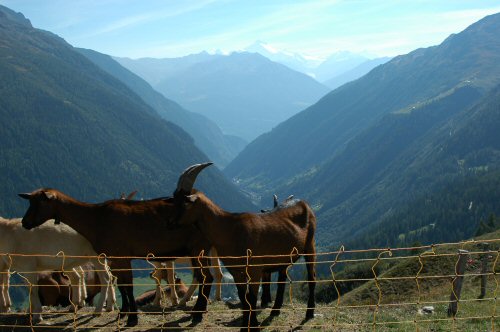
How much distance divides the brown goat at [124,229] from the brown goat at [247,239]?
1.11 meters

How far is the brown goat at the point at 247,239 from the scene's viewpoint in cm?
1159

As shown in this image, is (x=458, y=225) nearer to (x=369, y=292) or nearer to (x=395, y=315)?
(x=369, y=292)

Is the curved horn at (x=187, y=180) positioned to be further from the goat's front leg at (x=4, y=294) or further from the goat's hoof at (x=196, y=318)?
the goat's front leg at (x=4, y=294)

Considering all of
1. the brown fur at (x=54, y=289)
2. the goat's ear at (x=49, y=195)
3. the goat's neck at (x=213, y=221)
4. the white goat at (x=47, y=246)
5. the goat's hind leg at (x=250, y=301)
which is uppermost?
the goat's ear at (x=49, y=195)

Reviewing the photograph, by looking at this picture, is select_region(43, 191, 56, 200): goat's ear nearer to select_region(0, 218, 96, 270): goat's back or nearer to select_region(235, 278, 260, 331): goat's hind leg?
select_region(0, 218, 96, 270): goat's back

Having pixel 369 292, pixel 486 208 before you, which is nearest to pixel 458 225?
pixel 486 208

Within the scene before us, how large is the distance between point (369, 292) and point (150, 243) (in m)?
18.9

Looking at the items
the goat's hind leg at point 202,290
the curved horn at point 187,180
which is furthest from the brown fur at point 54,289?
the curved horn at point 187,180

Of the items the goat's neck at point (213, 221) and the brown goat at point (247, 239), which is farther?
the goat's neck at point (213, 221)

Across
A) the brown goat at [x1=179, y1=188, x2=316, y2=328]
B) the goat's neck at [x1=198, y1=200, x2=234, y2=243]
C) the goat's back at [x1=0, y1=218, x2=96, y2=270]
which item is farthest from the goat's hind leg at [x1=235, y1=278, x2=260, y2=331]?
the goat's back at [x1=0, y1=218, x2=96, y2=270]

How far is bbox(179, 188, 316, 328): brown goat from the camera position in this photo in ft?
38.0

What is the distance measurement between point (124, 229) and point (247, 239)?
331 centimetres

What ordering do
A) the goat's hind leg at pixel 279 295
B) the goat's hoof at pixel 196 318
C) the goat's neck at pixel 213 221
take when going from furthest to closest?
the goat's hind leg at pixel 279 295 < the goat's hoof at pixel 196 318 < the goat's neck at pixel 213 221

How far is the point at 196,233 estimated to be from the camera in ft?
44.2
